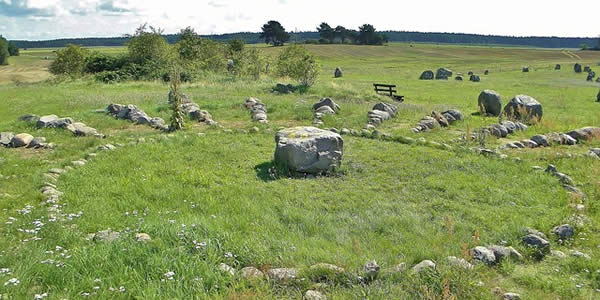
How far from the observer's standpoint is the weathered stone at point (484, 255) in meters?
6.70

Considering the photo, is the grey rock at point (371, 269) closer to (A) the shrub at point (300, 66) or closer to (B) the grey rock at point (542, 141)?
(B) the grey rock at point (542, 141)

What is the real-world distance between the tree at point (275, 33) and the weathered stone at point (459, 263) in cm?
12683

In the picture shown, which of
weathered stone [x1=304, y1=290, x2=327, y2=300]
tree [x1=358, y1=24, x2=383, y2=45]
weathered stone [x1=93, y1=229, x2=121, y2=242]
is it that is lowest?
weathered stone [x1=304, y1=290, x2=327, y2=300]

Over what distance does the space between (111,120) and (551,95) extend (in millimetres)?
33642

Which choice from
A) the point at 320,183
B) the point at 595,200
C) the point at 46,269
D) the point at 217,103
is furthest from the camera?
the point at 217,103

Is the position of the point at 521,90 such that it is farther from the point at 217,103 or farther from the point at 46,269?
the point at 46,269

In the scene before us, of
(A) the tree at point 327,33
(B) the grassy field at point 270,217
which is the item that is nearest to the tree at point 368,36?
(A) the tree at point 327,33

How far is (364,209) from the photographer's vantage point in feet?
29.4

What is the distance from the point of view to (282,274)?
6.05m

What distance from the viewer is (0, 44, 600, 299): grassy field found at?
225 inches

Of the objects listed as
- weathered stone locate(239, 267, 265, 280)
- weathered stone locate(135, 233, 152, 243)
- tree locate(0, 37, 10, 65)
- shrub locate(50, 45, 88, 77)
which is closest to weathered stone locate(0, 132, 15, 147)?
weathered stone locate(135, 233, 152, 243)

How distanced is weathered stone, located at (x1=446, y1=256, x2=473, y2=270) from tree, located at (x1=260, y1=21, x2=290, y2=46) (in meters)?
127

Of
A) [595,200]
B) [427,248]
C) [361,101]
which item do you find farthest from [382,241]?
[361,101]

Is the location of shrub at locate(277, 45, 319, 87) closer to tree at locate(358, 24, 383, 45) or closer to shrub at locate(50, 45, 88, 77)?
shrub at locate(50, 45, 88, 77)
